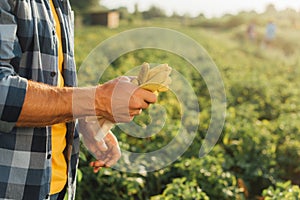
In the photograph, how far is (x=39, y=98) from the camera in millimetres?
1847

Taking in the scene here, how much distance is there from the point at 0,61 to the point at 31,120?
231 millimetres

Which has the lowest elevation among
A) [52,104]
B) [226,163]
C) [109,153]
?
[226,163]

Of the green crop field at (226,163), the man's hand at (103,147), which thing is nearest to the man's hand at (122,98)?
the man's hand at (103,147)

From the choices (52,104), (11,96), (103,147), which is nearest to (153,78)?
(52,104)

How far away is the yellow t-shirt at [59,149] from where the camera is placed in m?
2.16

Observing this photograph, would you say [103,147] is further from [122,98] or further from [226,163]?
[226,163]

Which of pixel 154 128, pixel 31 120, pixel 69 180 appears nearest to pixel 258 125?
pixel 154 128

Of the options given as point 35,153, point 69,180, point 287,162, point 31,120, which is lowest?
point 287,162

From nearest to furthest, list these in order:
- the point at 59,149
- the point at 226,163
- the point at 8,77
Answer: the point at 8,77
the point at 59,149
the point at 226,163

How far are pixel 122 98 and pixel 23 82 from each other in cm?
34

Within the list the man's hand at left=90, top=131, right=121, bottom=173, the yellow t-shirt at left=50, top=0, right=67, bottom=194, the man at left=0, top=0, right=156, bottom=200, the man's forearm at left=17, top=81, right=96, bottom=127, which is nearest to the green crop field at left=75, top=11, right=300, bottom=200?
the man's hand at left=90, top=131, right=121, bottom=173

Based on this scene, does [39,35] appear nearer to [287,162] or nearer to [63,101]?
[63,101]

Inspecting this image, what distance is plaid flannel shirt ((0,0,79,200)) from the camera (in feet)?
5.93

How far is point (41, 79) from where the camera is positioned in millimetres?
2004
